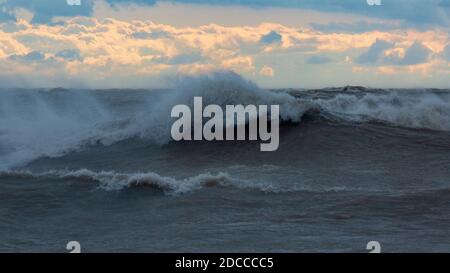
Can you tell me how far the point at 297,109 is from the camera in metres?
19.3

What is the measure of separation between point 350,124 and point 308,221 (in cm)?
1060

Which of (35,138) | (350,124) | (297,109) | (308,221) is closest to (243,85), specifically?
(297,109)

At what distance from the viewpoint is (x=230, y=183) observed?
36.6 feet

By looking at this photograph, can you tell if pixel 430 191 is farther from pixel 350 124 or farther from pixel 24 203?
pixel 350 124
